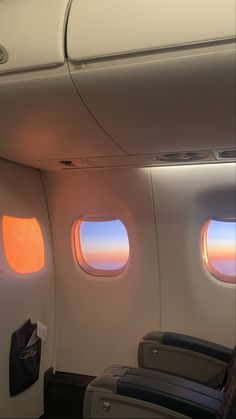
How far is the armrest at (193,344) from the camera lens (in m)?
2.49

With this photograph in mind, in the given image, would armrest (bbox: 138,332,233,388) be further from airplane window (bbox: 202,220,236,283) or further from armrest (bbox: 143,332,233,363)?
airplane window (bbox: 202,220,236,283)

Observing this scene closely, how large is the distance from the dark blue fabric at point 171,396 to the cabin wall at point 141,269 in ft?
2.99

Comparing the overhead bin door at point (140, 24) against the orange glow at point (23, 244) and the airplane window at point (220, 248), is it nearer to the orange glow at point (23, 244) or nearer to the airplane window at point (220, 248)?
the orange glow at point (23, 244)

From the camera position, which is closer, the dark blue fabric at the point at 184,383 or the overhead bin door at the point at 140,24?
the overhead bin door at the point at 140,24

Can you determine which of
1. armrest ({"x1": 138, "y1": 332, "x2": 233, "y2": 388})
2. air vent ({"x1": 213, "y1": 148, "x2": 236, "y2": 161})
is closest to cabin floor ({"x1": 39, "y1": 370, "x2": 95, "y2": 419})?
armrest ({"x1": 138, "y1": 332, "x2": 233, "y2": 388})

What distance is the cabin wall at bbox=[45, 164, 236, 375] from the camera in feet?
8.58

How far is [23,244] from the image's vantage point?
2.69 meters

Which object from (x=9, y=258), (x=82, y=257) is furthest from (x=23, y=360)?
(x=82, y=257)

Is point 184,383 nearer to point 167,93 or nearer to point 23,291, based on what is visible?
point 23,291

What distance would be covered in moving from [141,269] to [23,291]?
84cm

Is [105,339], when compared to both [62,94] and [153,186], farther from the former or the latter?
[62,94]

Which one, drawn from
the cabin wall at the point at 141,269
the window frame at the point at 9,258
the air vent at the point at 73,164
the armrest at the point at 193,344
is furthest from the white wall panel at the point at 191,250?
the window frame at the point at 9,258

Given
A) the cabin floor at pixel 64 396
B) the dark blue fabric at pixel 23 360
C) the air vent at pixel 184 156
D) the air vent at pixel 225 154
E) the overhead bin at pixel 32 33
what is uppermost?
the overhead bin at pixel 32 33

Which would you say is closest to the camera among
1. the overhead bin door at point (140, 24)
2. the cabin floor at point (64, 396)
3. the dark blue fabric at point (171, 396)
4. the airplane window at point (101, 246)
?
the overhead bin door at point (140, 24)
